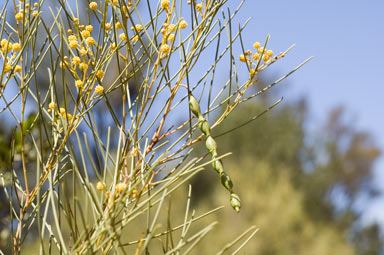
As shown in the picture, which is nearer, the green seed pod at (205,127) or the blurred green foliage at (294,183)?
the green seed pod at (205,127)

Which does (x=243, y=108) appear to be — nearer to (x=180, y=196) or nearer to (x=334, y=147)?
(x=334, y=147)

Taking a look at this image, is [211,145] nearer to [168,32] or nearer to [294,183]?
[168,32]

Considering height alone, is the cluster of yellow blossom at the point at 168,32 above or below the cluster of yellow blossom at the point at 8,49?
below

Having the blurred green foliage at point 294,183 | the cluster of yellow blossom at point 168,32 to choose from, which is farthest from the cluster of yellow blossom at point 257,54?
the blurred green foliage at point 294,183

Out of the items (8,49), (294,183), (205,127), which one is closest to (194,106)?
(205,127)

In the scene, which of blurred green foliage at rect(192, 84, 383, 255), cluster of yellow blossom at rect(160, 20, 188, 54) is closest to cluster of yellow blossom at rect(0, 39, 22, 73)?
cluster of yellow blossom at rect(160, 20, 188, 54)

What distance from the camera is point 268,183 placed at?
31.5 feet

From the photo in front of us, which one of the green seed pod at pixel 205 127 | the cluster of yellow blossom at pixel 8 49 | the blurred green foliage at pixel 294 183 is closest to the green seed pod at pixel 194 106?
the green seed pod at pixel 205 127

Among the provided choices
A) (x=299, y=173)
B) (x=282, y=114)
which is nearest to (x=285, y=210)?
(x=299, y=173)

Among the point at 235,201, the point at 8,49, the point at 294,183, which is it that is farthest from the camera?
the point at 294,183

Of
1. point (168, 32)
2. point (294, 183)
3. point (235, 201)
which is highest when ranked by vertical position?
point (168, 32)

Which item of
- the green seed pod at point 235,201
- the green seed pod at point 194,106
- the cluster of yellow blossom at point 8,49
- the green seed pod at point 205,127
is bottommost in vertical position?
the green seed pod at point 235,201

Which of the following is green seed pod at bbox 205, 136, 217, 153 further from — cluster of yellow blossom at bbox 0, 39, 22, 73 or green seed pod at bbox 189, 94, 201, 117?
cluster of yellow blossom at bbox 0, 39, 22, 73

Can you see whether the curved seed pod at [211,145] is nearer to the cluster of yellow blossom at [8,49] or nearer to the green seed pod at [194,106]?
the green seed pod at [194,106]
